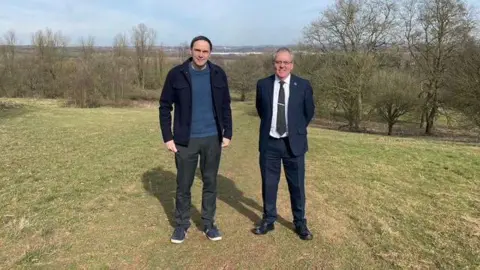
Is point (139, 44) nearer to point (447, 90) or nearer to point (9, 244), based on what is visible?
point (447, 90)

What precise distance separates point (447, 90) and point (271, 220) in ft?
92.2

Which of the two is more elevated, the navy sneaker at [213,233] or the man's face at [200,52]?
the man's face at [200,52]

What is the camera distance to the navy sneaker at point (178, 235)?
15.7ft

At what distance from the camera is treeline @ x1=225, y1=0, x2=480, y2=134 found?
3142 cm

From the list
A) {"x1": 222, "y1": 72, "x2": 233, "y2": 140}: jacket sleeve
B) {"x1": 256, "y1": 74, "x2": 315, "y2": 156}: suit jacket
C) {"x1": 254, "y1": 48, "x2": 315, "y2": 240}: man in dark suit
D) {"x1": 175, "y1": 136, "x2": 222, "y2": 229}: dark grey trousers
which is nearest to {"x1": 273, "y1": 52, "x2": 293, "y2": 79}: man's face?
{"x1": 254, "y1": 48, "x2": 315, "y2": 240}: man in dark suit

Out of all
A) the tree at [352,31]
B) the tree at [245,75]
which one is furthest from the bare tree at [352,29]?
the tree at [245,75]

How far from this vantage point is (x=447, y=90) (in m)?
29.1

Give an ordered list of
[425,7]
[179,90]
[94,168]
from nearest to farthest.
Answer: [179,90] → [94,168] → [425,7]

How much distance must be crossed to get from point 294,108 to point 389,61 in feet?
114

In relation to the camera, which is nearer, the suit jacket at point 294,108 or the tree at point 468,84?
the suit jacket at point 294,108

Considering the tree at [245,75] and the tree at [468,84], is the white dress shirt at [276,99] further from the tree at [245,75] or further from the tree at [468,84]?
the tree at [245,75]

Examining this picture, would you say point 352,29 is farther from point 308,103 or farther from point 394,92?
point 308,103

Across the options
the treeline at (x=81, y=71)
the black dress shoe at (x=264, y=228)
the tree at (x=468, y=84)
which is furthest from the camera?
the treeline at (x=81, y=71)

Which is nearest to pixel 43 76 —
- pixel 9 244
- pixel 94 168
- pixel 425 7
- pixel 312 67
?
pixel 312 67
